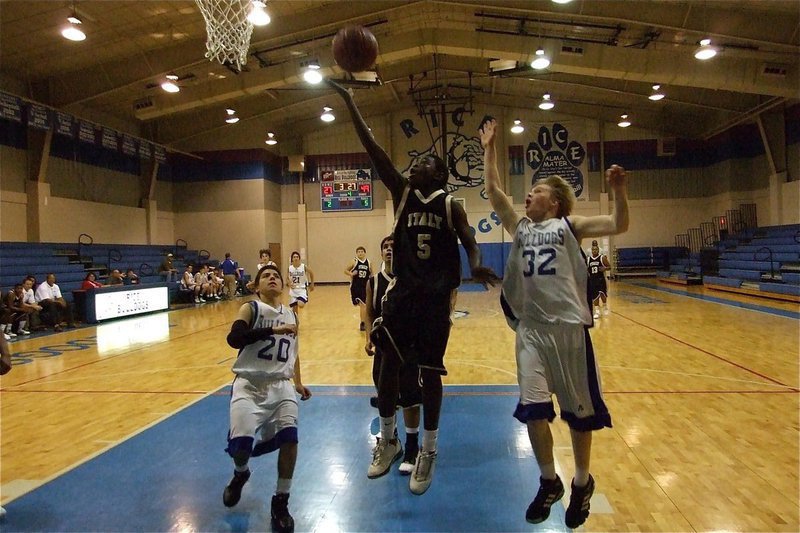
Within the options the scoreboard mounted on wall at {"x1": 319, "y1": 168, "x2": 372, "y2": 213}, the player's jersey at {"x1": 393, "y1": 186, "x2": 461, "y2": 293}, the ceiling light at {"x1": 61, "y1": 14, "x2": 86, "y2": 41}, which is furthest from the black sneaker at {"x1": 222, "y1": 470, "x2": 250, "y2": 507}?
the scoreboard mounted on wall at {"x1": 319, "y1": 168, "x2": 372, "y2": 213}

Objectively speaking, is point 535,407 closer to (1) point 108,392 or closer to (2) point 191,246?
(1) point 108,392

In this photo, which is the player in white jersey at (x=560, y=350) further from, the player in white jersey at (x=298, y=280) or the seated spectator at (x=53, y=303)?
the seated spectator at (x=53, y=303)

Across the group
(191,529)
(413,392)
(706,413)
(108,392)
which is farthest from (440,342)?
(108,392)

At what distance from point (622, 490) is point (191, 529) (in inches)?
97.1

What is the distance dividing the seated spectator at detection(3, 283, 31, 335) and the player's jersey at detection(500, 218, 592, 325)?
11.4 m

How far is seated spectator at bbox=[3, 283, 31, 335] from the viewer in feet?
34.1

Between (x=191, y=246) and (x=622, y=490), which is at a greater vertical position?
(x=191, y=246)

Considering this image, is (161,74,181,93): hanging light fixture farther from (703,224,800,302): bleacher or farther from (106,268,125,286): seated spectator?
(703,224,800,302): bleacher

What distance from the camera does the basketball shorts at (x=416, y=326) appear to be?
2854 millimetres

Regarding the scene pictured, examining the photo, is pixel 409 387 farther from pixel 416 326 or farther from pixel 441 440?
pixel 441 440

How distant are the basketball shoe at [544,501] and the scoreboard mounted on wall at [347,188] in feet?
71.5

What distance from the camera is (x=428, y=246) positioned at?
9.37 ft

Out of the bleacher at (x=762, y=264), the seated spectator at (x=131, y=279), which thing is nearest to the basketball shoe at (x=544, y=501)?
the bleacher at (x=762, y=264)

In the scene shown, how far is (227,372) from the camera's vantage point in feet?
22.5
